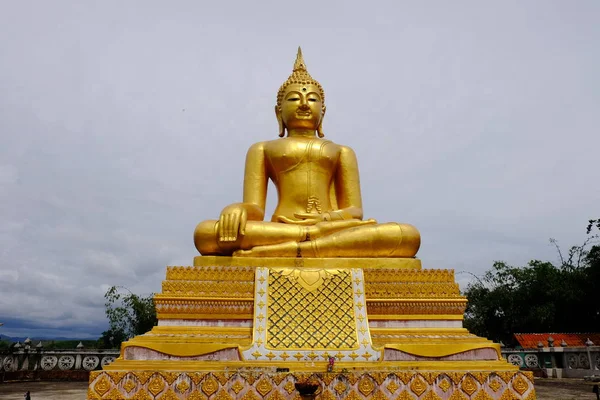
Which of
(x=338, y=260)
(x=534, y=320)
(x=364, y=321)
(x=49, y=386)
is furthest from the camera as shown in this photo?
(x=534, y=320)

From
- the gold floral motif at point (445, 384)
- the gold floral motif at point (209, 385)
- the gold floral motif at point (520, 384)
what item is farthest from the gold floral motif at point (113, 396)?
the gold floral motif at point (520, 384)

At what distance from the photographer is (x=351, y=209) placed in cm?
720

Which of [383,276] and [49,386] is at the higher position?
[383,276]

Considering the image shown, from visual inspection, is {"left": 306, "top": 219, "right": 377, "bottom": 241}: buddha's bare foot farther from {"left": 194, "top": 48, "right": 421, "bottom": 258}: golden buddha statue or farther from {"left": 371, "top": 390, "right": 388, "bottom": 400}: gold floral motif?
{"left": 371, "top": 390, "right": 388, "bottom": 400}: gold floral motif

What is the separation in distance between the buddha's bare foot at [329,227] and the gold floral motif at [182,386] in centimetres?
261

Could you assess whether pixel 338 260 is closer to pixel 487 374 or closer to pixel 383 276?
pixel 383 276

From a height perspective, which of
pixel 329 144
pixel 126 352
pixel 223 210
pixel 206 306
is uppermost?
pixel 329 144

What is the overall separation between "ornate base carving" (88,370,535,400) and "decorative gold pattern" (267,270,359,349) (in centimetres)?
55

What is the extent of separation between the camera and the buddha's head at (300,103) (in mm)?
8214

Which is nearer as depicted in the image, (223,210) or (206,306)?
(206,306)

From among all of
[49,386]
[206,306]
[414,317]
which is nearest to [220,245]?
[206,306]

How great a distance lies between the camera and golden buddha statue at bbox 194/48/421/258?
241 inches

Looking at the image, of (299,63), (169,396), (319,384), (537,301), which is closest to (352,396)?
(319,384)

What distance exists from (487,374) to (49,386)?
1070 cm
